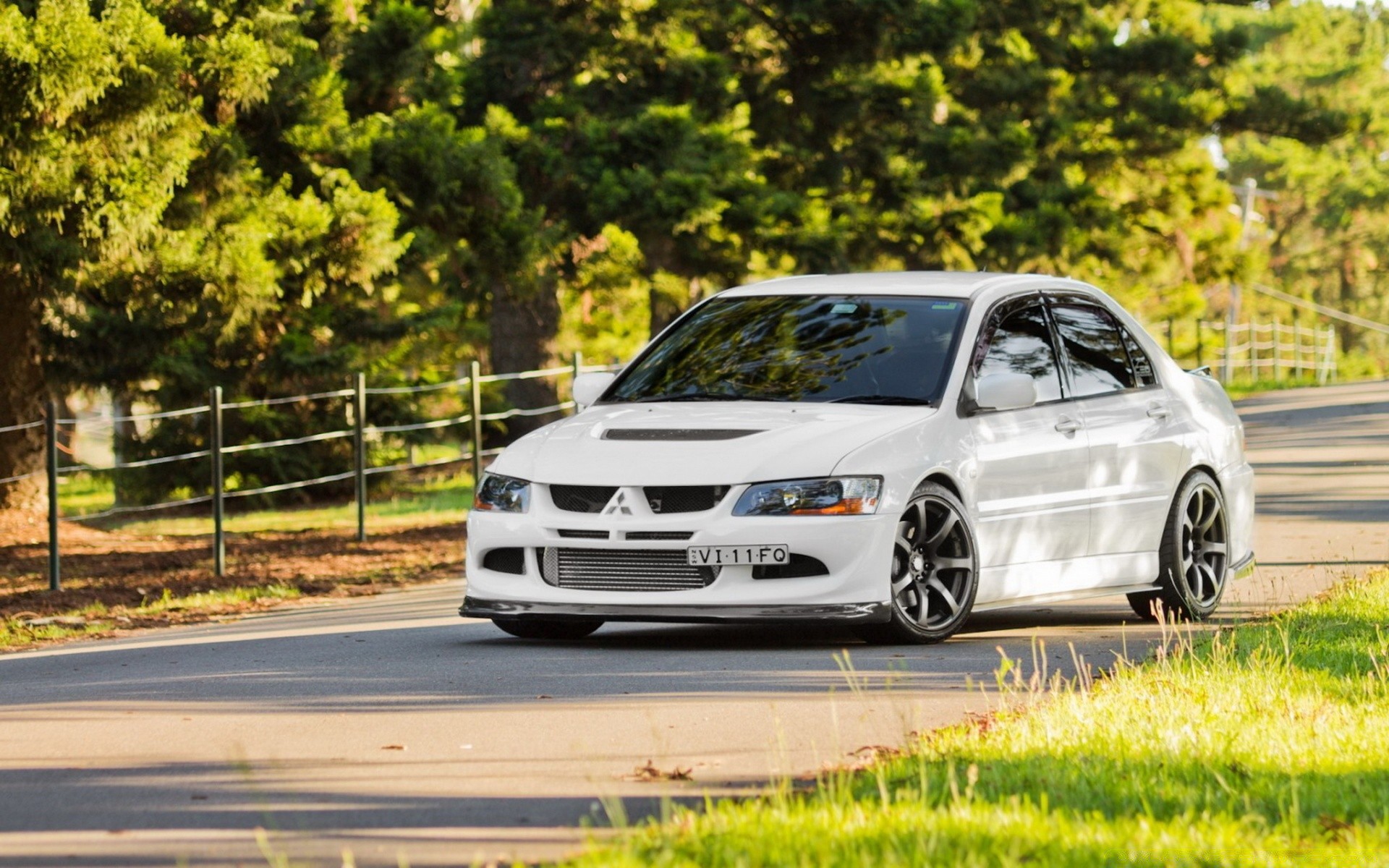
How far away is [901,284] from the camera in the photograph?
10523 mm

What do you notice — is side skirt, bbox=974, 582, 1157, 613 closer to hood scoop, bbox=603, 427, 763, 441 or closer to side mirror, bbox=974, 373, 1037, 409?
side mirror, bbox=974, 373, 1037, 409

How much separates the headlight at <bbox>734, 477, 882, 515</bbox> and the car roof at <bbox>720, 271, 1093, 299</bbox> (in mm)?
1697

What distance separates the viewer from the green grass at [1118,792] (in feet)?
16.3

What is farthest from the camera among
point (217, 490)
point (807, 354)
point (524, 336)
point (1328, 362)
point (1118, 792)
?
point (1328, 362)

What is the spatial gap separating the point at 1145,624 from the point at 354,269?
418 inches

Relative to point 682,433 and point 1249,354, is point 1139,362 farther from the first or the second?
point 1249,354

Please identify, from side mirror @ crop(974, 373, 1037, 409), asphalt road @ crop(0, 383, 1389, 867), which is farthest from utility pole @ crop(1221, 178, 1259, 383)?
asphalt road @ crop(0, 383, 1389, 867)

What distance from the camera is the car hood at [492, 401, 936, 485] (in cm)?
893

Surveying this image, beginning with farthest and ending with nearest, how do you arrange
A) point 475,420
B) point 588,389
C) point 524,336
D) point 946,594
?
point 524,336 → point 475,420 → point 588,389 → point 946,594

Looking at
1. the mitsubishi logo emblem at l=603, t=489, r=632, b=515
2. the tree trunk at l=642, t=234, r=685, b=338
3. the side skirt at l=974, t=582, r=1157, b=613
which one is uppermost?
the tree trunk at l=642, t=234, r=685, b=338

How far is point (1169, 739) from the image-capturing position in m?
6.48

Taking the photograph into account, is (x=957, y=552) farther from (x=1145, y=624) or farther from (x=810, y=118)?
(x=810, y=118)

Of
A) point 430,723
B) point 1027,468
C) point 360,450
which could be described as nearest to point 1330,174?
point 360,450

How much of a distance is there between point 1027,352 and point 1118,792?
15.9 ft
